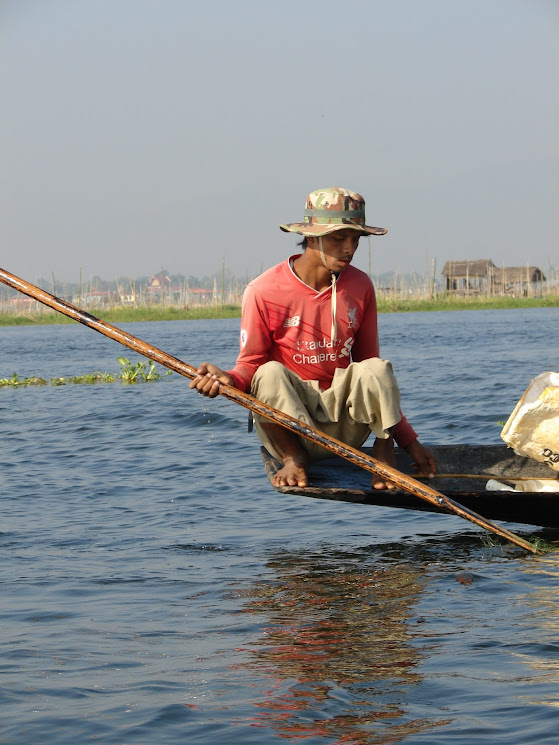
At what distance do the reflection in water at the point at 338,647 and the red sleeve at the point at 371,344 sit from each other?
2.11 feet

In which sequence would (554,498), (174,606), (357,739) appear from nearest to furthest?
(357,739) → (174,606) → (554,498)

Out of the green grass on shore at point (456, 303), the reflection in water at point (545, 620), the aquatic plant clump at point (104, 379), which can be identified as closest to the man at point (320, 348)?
the reflection in water at point (545, 620)

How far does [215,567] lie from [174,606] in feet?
2.38

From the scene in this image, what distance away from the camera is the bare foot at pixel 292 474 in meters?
4.69

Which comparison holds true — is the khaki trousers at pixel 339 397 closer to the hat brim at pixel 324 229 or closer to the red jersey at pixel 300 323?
the red jersey at pixel 300 323

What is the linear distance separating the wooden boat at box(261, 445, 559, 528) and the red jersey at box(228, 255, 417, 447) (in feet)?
1.24

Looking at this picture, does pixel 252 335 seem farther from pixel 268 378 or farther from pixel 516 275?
pixel 516 275

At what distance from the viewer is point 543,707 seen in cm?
293

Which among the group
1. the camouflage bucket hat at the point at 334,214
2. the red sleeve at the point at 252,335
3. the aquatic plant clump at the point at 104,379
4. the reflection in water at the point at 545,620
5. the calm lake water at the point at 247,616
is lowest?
the calm lake water at the point at 247,616

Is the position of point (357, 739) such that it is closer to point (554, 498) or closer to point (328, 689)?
point (328, 689)

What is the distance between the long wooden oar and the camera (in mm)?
4305

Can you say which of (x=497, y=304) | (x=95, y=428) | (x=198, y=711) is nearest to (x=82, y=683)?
(x=198, y=711)

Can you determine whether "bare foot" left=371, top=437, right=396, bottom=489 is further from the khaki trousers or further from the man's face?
the man's face

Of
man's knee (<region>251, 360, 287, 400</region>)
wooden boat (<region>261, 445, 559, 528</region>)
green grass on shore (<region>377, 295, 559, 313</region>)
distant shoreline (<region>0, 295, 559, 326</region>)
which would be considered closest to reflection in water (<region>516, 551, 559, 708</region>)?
wooden boat (<region>261, 445, 559, 528</region>)
